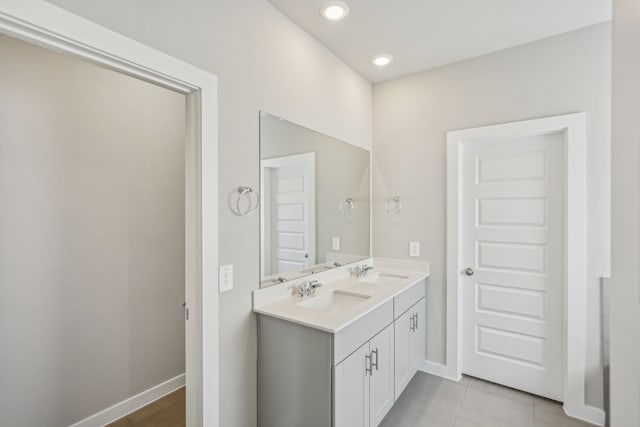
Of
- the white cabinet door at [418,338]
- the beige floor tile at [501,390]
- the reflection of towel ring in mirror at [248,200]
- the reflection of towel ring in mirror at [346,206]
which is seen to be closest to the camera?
the reflection of towel ring in mirror at [248,200]

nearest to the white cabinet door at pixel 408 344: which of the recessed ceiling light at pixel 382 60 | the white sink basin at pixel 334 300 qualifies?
the white sink basin at pixel 334 300

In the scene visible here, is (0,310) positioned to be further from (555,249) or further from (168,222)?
(555,249)

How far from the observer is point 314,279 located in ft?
7.48

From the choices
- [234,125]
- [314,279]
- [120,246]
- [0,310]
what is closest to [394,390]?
[314,279]

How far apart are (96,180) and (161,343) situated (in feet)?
4.23

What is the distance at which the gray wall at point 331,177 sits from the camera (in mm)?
1975

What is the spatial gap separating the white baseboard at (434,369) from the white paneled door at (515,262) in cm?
19

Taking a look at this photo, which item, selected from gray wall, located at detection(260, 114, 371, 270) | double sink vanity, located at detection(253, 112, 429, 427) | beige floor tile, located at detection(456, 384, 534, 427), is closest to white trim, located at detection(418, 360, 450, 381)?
double sink vanity, located at detection(253, 112, 429, 427)

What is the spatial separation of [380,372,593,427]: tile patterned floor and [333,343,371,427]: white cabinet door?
1.72 feet

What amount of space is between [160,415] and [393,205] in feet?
8.03

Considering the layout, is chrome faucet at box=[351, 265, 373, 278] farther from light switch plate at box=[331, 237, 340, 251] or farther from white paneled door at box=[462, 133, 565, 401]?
white paneled door at box=[462, 133, 565, 401]

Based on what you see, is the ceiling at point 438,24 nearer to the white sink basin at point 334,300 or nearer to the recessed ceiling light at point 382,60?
the recessed ceiling light at point 382,60

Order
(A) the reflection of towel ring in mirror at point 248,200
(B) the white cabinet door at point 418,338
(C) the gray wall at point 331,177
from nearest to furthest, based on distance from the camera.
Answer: (A) the reflection of towel ring in mirror at point 248,200
(C) the gray wall at point 331,177
(B) the white cabinet door at point 418,338

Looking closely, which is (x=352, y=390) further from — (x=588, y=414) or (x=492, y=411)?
(x=588, y=414)
